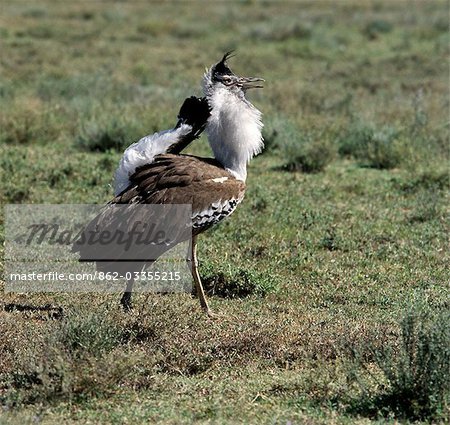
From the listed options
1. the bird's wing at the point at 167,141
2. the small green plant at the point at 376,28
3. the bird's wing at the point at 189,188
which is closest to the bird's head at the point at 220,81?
the bird's wing at the point at 167,141

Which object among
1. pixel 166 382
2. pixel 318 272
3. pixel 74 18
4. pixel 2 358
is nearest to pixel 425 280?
pixel 318 272

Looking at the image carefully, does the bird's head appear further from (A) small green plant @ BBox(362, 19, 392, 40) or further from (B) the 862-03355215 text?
(A) small green plant @ BBox(362, 19, 392, 40)

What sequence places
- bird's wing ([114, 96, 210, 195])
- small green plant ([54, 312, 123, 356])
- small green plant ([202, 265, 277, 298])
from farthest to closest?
small green plant ([202, 265, 277, 298]) → bird's wing ([114, 96, 210, 195]) → small green plant ([54, 312, 123, 356])

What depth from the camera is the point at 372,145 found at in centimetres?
1195

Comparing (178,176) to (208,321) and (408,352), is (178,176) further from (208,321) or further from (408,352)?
(408,352)

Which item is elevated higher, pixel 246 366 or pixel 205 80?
pixel 205 80

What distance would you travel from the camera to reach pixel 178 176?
650 centimetres

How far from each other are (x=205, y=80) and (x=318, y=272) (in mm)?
1983

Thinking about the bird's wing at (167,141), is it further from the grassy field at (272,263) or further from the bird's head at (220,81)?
the grassy field at (272,263)

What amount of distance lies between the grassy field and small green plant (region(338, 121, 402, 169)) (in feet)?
0.09

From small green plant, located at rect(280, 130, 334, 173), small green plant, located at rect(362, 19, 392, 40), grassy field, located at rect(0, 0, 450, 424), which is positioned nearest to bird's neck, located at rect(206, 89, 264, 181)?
grassy field, located at rect(0, 0, 450, 424)

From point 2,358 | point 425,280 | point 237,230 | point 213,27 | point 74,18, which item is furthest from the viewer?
point 74,18

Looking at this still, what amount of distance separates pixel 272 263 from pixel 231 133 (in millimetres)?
1637

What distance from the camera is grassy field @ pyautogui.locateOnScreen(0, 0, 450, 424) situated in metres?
4.93
